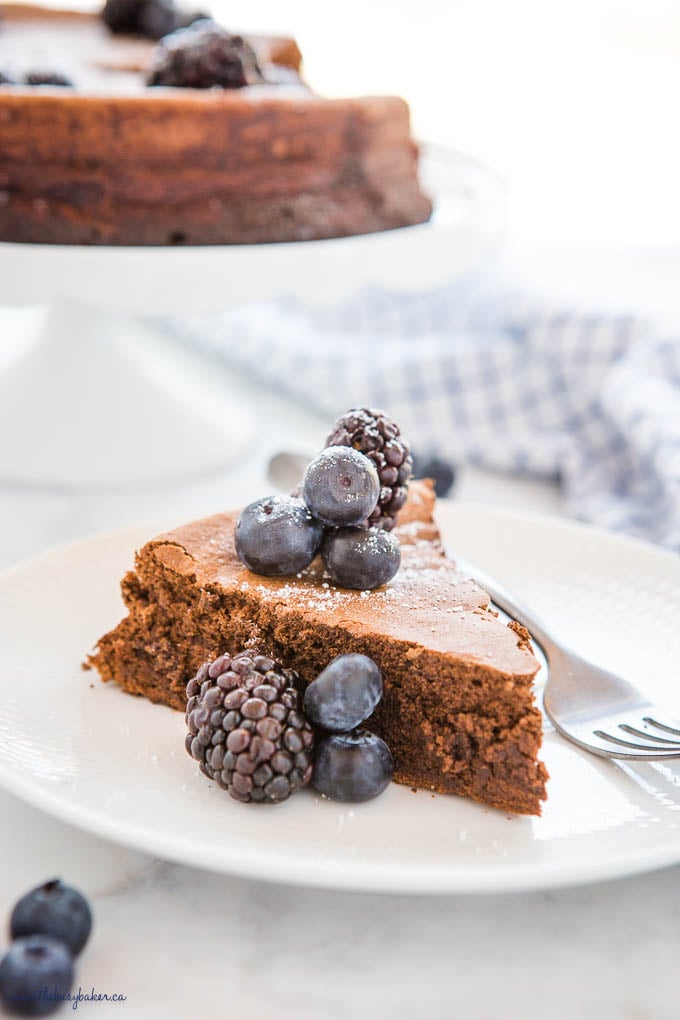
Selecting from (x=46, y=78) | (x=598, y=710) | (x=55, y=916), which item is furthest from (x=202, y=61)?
(x=55, y=916)

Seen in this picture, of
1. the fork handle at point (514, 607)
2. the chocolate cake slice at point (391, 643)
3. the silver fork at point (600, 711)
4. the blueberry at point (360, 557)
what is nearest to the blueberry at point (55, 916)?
the chocolate cake slice at point (391, 643)

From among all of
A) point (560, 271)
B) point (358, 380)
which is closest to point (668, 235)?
point (560, 271)

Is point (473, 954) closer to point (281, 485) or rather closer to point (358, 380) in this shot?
point (281, 485)

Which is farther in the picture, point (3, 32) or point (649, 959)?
point (3, 32)

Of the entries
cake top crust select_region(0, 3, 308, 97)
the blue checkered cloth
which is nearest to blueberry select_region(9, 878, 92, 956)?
the blue checkered cloth

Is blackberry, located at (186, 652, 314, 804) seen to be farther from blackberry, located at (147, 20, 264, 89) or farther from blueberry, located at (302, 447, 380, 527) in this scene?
blackberry, located at (147, 20, 264, 89)
